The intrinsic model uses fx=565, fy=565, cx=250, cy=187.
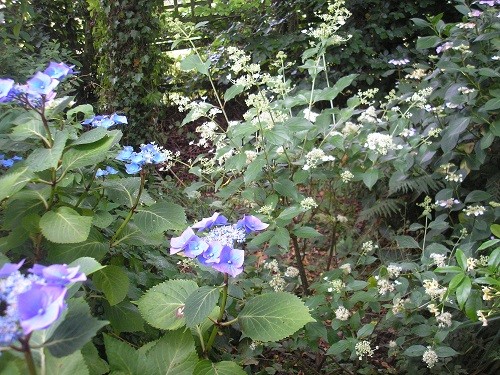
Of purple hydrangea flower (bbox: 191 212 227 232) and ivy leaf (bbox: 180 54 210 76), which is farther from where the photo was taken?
ivy leaf (bbox: 180 54 210 76)

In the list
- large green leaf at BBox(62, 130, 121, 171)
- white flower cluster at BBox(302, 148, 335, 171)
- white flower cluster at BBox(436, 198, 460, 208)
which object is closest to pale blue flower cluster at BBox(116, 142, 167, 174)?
large green leaf at BBox(62, 130, 121, 171)

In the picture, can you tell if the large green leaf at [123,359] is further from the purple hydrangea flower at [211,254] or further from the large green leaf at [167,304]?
the purple hydrangea flower at [211,254]

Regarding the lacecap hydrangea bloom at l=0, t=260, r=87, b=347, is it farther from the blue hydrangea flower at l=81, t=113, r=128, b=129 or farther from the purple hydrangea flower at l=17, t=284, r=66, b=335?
the blue hydrangea flower at l=81, t=113, r=128, b=129

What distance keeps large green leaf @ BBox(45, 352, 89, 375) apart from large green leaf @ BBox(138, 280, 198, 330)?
15.0 inches

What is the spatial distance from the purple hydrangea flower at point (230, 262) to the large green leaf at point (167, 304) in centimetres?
25

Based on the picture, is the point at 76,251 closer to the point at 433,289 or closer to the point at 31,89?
the point at 31,89

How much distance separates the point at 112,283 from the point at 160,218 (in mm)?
213

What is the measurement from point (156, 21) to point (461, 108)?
3.30 m

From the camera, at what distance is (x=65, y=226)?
136cm

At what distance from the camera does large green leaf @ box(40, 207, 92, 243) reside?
1.33 m

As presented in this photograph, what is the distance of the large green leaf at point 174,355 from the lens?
4.55 feet

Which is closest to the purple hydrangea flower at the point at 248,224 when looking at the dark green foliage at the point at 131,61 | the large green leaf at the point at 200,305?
the large green leaf at the point at 200,305

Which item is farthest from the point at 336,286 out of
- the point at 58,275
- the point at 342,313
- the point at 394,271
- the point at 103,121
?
the point at 58,275

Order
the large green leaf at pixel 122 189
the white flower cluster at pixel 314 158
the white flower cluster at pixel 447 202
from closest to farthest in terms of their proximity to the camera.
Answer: the large green leaf at pixel 122 189 → the white flower cluster at pixel 314 158 → the white flower cluster at pixel 447 202
